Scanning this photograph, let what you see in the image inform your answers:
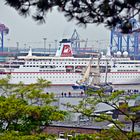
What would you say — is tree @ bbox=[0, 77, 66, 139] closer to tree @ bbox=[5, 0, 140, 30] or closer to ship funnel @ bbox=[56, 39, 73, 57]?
tree @ bbox=[5, 0, 140, 30]

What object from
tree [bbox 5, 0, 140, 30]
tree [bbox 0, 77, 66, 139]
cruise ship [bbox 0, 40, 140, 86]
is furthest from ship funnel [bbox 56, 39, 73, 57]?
tree [bbox 5, 0, 140, 30]

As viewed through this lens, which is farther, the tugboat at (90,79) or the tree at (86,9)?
the tugboat at (90,79)

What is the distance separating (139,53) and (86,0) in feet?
129


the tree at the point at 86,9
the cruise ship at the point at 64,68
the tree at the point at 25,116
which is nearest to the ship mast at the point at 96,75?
the cruise ship at the point at 64,68

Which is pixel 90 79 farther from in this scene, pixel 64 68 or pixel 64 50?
pixel 64 50

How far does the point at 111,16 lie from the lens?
303 cm

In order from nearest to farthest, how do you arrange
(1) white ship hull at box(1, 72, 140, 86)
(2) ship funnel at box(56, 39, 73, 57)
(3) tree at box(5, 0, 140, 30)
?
1. (3) tree at box(5, 0, 140, 30)
2. (1) white ship hull at box(1, 72, 140, 86)
3. (2) ship funnel at box(56, 39, 73, 57)

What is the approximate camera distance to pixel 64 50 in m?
31.7

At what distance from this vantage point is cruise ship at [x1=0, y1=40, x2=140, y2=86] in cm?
2886

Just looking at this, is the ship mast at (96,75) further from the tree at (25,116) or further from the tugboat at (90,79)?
the tree at (25,116)

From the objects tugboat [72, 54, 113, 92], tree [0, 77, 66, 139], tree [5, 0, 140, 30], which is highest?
tree [5, 0, 140, 30]

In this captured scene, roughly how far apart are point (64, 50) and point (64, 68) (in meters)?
2.50

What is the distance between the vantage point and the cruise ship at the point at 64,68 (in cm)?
2886

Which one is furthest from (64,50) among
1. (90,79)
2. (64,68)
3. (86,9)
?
(86,9)
